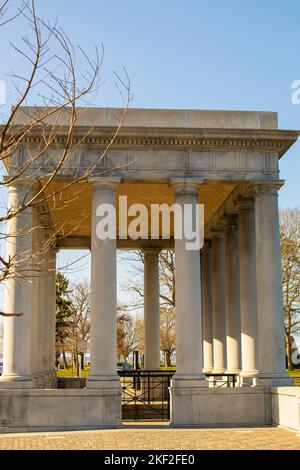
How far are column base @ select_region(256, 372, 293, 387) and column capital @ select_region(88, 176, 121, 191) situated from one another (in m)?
11.2

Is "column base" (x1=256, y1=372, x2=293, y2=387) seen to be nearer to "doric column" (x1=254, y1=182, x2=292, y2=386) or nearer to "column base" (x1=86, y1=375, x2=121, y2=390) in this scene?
"doric column" (x1=254, y1=182, x2=292, y2=386)

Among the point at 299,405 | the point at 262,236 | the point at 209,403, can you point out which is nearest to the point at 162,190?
the point at 262,236

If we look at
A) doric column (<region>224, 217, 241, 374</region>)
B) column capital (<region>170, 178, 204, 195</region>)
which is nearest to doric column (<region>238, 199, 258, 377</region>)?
doric column (<region>224, 217, 241, 374</region>)

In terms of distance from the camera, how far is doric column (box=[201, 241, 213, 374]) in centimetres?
4416

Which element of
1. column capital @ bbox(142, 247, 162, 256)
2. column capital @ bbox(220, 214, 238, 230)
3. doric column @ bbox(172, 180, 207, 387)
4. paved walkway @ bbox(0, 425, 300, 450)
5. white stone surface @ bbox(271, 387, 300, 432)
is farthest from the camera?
column capital @ bbox(142, 247, 162, 256)

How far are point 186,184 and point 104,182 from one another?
153 inches

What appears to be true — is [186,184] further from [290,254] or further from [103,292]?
[290,254]

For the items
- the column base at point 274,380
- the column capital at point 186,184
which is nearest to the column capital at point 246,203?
the column capital at point 186,184

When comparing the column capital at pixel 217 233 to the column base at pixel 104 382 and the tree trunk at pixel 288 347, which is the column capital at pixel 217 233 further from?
the tree trunk at pixel 288 347

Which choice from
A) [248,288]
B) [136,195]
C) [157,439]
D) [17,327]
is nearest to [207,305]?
[248,288]

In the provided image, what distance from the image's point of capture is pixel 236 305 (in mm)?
38219

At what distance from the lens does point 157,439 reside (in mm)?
23812

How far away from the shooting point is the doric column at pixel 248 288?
33.8m

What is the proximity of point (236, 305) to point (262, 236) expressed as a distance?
28.5 ft
